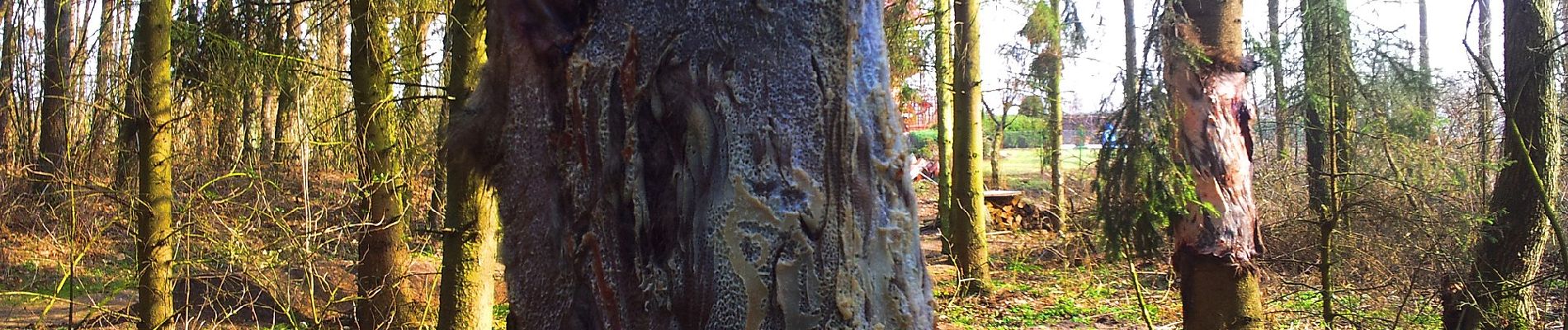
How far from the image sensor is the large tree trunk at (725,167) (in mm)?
1473

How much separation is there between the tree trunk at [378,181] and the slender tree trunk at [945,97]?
483 centimetres

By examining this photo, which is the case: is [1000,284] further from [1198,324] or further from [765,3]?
[765,3]

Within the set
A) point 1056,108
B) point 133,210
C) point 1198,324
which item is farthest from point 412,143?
point 1056,108

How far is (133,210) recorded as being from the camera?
518 cm

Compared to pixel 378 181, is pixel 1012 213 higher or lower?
lower

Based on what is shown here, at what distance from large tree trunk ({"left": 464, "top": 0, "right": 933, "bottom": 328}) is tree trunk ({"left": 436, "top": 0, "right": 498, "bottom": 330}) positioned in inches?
150

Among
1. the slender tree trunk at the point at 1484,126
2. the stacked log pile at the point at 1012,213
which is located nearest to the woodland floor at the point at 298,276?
the slender tree trunk at the point at 1484,126

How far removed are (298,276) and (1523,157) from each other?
26.6 feet

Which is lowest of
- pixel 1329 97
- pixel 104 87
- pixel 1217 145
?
pixel 1217 145

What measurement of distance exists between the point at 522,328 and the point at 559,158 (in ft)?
1.05

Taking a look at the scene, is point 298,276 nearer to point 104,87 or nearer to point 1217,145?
point 104,87

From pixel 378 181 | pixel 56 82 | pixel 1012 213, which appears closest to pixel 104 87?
pixel 56 82

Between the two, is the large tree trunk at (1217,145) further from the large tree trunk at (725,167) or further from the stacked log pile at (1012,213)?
the stacked log pile at (1012,213)

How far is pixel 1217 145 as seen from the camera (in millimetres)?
4910
